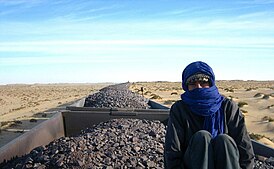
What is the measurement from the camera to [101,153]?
6004 mm

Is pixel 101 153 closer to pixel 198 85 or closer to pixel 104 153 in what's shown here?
pixel 104 153

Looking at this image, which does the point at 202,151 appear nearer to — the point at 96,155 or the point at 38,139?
the point at 96,155

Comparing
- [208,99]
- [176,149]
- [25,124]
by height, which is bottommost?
[25,124]

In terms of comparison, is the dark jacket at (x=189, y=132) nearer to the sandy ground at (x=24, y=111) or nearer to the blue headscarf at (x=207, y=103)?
the blue headscarf at (x=207, y=103)

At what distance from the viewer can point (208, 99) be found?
379cm

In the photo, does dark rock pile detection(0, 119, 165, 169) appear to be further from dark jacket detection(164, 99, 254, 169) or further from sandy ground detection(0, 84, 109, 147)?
sandy ground detection(0, 84, 109, 147)

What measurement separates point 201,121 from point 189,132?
17 cm

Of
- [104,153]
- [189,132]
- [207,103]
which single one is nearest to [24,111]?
[104,153]

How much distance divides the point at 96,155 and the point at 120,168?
1.62 ft

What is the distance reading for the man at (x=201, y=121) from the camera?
148 inches

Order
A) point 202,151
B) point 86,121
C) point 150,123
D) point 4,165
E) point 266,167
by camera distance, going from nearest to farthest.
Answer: point 202,151
point 4,165
point 266,167
point 150,123
point 86,121

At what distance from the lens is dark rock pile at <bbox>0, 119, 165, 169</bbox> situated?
18.4ft

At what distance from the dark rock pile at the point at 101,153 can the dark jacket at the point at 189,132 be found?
187cm

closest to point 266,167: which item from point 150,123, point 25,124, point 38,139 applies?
point 150,123
